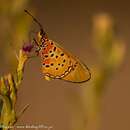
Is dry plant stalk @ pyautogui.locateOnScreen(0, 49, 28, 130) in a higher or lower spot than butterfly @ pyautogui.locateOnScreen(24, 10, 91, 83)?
lower

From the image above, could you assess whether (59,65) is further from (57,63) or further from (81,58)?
(81,58)

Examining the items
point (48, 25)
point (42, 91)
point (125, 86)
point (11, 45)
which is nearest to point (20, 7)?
point (11, 45)

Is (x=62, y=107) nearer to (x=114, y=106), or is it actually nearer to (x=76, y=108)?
(x=114, y=106)

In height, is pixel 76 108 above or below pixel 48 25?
below

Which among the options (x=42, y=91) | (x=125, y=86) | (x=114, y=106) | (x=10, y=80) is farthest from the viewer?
(x=125, y=86)

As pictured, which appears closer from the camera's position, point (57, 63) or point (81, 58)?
point (57, 63)

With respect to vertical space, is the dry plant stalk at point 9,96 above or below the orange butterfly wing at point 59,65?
below

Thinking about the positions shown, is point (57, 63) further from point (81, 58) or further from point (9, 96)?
point (81, 58)

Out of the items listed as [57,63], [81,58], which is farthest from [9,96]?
[81,58]
